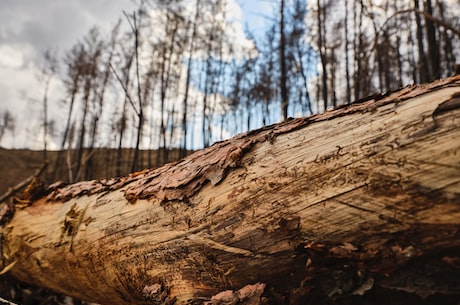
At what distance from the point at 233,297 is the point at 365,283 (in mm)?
473

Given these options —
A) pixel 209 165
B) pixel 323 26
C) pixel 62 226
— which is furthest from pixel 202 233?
pixel 323 26

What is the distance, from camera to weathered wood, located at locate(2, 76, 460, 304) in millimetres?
996

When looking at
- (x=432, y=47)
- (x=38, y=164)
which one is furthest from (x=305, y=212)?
(x=38, y=164)

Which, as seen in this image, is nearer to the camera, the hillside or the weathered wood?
the weathered wood

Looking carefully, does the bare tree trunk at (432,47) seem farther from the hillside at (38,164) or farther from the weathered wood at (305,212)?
the hillside at (38,164)

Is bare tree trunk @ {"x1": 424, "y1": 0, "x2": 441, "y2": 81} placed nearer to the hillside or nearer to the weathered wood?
the weathered wood

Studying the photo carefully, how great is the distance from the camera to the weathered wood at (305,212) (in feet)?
3.27

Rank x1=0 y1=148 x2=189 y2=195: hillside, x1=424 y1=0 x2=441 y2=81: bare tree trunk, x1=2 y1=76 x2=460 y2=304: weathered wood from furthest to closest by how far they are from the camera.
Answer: x1=0 y1=148 x2=189 y2=195: hillside < x1=424 y1=0 x2=441 y2=81: bare tree trunk < x1=2 y1=76 x2=460 y2=304: weathered wood

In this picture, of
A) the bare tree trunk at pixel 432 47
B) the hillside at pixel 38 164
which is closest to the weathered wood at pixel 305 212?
the bare tree trunk at pixel 432 47

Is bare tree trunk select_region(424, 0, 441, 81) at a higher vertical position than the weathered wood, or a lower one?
higher

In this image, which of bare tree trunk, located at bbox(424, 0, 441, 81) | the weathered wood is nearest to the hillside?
bare tree trunk, located at bbox(424, 0, 441, 81)

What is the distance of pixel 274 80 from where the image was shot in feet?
49.7

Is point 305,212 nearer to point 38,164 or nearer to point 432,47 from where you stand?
point 432,47

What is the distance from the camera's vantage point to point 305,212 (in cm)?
121
